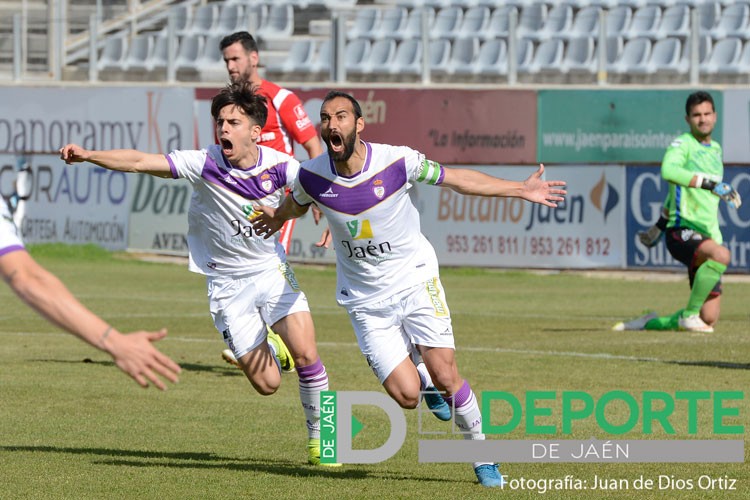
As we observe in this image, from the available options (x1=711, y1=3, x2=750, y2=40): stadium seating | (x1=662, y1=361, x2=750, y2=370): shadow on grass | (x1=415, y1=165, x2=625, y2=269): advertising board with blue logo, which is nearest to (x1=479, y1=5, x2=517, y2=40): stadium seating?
(x1=711, y1=3, x2=750, y2=40): stadium seating

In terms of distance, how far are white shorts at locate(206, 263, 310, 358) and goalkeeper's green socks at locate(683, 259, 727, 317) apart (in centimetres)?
700

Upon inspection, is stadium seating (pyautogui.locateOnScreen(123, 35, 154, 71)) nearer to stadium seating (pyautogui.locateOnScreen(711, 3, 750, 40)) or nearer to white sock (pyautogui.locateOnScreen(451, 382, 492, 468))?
stadium seating (pyautogui.locateOnScreen(711, 3, 750, 40))

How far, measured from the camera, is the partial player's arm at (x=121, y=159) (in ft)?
27.7

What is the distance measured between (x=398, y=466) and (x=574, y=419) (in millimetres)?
1927

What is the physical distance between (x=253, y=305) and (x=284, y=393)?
2509mm

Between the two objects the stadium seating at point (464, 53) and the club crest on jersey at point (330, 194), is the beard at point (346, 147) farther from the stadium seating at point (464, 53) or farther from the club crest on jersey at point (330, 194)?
the stadium seating at point (464, 53)

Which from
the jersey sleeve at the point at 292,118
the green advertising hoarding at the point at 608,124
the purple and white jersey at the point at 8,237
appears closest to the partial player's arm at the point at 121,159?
the jersey sleeve at the point at 292,118

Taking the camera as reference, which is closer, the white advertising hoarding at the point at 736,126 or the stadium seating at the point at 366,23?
the white advertising hoarding at the point at 736,126

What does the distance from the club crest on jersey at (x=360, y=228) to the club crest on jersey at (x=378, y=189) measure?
15 cm

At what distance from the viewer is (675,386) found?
1134 cm

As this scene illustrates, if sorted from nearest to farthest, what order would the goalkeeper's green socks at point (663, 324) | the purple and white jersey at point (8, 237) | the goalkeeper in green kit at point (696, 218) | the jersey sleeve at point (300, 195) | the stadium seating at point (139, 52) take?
the purple and white jersey at point (8, 237) < the jersey sleeve at point (300, 195) < the goalkeeper in green kit at point (696, 218) < the goalkeeper's green socks at point (663, 324) < the stadium seating at point (139, 52)

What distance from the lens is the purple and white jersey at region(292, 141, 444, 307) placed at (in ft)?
26.5

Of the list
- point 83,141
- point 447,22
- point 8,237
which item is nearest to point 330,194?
point 8,237

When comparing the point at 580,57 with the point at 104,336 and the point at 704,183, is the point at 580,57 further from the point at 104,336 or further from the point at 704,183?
the point at 104,336
